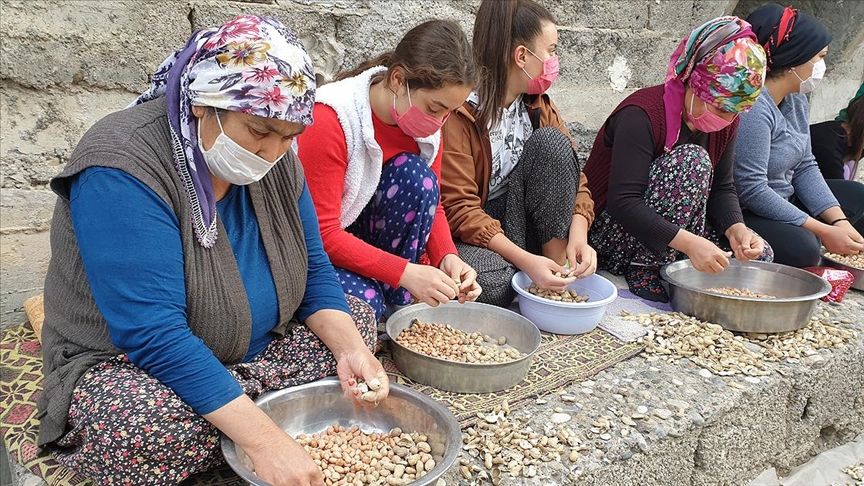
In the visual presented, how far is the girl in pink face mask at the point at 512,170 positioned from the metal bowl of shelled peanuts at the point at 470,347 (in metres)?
0.22

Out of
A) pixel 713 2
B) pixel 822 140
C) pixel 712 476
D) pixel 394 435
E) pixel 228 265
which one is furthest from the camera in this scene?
pixel 713 2

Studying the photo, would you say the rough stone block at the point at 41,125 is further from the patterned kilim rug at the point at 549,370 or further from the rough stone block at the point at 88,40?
the patterned kilim rug at the point at 549,370

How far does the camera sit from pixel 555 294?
111 inches

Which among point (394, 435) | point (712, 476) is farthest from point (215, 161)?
point (712, 476)

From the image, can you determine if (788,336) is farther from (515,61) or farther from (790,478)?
(515,61)

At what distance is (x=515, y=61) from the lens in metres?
2.86

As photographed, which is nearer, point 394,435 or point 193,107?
point 193,107

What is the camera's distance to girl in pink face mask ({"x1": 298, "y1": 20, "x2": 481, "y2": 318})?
226 cm

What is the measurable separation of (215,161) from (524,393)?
1260 millimetres

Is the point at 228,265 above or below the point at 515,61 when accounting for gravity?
below

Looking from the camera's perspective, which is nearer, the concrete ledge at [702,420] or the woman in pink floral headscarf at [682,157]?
the concrete ledge at [702,420]

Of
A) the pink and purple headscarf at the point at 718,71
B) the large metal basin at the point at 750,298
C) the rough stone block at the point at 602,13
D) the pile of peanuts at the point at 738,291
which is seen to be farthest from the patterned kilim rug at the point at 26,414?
the rough stone block at the point at 602,13

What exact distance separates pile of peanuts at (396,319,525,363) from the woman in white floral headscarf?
546 millimetres

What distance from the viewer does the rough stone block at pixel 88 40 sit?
2336mm
